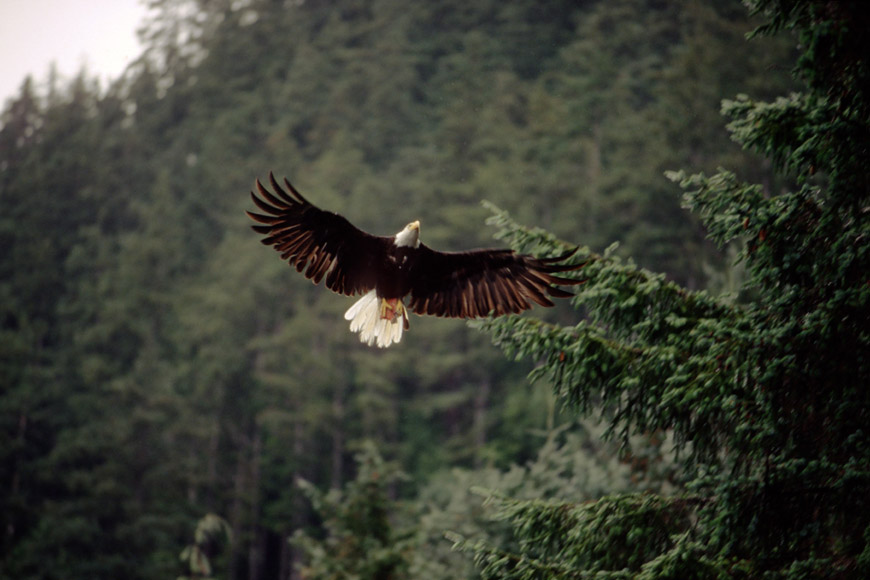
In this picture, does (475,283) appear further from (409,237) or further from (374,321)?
(374,321)

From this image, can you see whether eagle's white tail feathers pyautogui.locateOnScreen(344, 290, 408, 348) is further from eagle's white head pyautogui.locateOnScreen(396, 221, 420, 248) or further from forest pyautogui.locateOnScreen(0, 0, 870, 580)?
forest pyautogui.locateOnScreen(0, 0, 870, 580)

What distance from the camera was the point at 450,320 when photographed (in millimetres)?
25953

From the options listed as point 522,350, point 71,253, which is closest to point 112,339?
point 71,253

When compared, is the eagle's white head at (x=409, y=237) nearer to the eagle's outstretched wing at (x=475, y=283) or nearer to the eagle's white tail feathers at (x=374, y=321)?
the eagle's outstretched wing at (x=475, y=283)

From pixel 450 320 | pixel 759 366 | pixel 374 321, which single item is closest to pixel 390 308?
pixel 374 321

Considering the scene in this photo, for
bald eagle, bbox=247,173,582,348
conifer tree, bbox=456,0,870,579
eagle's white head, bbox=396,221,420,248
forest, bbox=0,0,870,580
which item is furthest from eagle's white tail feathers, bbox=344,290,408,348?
conifer tree, bbox=456,0,870,579

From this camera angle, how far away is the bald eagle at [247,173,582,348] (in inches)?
214

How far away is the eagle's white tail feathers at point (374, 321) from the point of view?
602 cm

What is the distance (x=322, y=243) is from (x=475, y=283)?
1.16 m

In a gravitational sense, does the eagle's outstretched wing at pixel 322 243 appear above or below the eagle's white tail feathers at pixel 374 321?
above

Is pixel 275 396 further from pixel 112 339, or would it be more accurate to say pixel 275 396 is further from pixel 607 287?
pixel 607 287

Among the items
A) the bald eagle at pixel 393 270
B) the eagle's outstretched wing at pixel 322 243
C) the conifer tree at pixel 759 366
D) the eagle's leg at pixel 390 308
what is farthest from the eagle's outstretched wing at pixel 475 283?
the conifer tree at pixel 759 366

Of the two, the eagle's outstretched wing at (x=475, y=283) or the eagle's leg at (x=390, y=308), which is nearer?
the eagle's outstretched wing at (x=475, y=283)

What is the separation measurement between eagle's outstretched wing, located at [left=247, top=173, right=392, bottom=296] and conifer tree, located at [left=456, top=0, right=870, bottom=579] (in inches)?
56.1
